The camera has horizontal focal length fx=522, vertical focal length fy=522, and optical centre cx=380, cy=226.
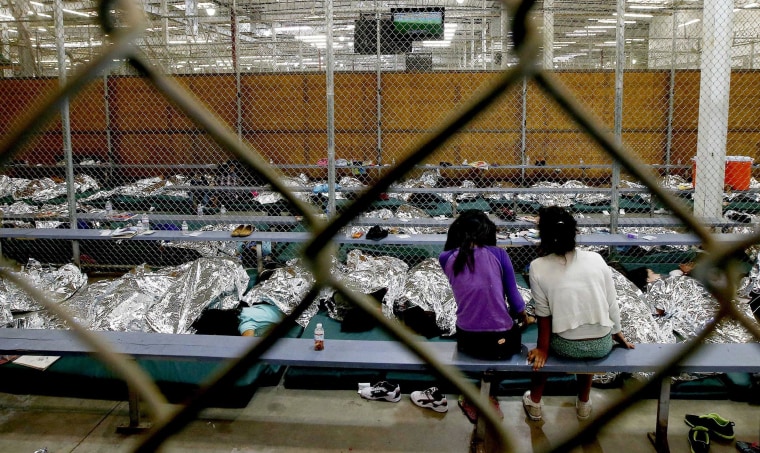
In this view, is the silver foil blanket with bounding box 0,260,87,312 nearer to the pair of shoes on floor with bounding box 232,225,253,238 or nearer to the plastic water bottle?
the pair of shoes on floor with bounding box 232,225,253,238

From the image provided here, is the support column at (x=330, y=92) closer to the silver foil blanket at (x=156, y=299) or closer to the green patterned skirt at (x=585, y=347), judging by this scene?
the silver foil blanket at (x=156, y=299)

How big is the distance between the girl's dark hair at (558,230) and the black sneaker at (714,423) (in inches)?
51.1

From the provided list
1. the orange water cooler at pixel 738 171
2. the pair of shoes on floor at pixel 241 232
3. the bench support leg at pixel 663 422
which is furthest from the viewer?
the orange water cooler at pixel 738 171

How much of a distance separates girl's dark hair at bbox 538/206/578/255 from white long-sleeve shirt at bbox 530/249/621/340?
0.06 m

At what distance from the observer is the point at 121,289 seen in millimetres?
4496

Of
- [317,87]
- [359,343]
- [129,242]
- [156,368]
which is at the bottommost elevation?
[156,368]

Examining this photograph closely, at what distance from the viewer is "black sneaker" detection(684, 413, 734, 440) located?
9.53ft

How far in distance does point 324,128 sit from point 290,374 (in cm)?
791

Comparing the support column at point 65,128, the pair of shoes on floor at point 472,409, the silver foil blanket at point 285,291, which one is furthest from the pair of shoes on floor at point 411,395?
the support column at point 65,128

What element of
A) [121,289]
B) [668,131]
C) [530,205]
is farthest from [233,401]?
[668,131]

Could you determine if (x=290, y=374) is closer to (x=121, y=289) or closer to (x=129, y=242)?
(x=121, y=289)

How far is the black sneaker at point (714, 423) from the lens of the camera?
9.53 ft

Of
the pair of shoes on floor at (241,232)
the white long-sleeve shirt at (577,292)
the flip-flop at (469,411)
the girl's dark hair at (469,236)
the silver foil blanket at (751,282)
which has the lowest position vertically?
the flip-flop at (469,411)

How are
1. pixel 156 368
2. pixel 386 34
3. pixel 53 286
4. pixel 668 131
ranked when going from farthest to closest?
pixel 668 131 < pixel 386 34 < pixel 53 286 < pixel 156 368
